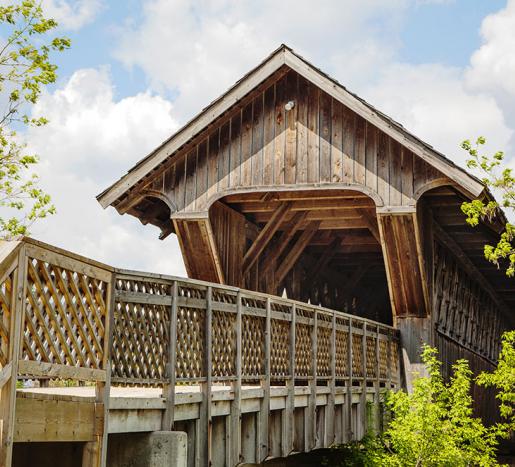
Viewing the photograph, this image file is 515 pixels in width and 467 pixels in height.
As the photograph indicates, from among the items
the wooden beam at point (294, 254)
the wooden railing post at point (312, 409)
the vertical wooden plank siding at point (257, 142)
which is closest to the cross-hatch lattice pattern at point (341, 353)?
the wooden railing post at point (312, 409)

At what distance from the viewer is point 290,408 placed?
508 inches

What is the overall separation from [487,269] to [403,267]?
26.6 feet

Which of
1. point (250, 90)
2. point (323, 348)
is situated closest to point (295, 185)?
Answer: point (250, 90)

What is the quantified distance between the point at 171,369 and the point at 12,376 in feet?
9.55

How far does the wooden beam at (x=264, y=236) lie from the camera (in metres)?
19.0

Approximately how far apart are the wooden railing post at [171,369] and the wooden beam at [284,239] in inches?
412

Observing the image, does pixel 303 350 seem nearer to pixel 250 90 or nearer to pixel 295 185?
pixel 295 185

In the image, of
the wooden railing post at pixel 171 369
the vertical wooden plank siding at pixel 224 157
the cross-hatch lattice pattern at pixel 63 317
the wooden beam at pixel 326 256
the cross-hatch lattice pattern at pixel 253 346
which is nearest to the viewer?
the cross-hatch lattice pattern at pixel 63 317

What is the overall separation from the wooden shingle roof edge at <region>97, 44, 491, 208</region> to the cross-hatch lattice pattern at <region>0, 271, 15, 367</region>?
1089cm

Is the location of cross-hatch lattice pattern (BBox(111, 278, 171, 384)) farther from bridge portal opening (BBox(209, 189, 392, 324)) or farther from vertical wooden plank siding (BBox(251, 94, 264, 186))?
bridge portal opening (BBox(209, 189, 392, 324))

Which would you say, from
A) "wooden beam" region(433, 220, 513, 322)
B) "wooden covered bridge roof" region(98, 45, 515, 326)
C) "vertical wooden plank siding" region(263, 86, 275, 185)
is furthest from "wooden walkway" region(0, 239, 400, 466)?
"wooden beam" region(433, 220, 513, 322)

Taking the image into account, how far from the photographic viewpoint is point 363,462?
1588 centimetres

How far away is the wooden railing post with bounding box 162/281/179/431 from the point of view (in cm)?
927

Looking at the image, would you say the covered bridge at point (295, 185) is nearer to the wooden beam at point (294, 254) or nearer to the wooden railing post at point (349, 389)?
the wooden beam at point (294, 254)
